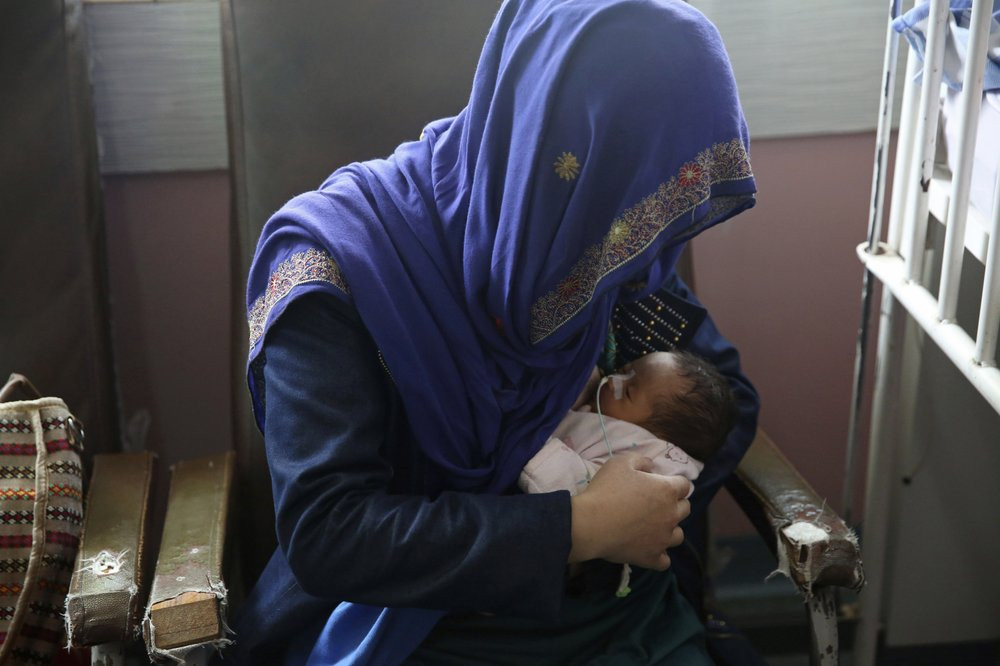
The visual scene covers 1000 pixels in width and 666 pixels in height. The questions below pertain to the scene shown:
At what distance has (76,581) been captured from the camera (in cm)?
106

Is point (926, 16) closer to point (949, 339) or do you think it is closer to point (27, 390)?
point (949, 339)

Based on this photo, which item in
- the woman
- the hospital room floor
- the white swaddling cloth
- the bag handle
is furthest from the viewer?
the hospital room floor

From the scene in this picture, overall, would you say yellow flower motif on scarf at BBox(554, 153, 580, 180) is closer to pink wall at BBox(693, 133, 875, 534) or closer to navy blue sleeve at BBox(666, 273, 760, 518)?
navy blue sleeve at BBox(666, 273, 760, 518)

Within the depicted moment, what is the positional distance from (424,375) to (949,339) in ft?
1.82

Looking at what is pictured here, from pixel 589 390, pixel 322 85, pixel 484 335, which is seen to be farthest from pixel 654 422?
pixel 322 85

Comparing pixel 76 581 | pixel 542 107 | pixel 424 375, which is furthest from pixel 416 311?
pixel 76 581

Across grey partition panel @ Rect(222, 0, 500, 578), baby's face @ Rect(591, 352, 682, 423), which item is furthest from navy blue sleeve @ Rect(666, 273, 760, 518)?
grey partition panel @ Rect(222, 0, 500, 578)

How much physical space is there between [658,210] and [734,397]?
42 cm

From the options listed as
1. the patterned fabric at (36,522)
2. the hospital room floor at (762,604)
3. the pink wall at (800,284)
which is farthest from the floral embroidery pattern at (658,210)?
the hospital room floor at (762,604)

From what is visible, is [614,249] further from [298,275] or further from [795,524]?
[795,524]

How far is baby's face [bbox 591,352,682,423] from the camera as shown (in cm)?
118

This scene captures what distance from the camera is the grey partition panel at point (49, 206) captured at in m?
1.36

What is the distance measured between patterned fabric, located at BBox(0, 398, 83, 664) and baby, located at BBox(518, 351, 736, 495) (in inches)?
21.1

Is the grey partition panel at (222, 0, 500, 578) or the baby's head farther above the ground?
the grey partition panel at (222, 0, 500, 578)
